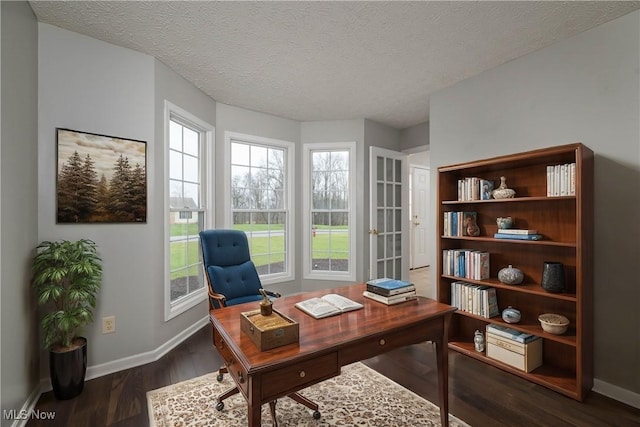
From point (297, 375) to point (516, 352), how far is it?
6.93 ft

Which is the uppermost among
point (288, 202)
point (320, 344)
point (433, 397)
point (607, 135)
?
point (607, 135)

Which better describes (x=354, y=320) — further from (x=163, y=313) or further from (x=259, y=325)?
(x=163, y=313)

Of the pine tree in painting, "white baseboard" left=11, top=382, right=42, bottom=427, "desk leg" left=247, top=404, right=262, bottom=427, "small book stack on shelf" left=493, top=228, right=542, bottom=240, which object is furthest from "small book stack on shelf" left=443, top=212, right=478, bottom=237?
"white baseboard" left=11, top=382, right=42, bottom=427

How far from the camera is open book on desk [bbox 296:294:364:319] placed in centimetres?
159

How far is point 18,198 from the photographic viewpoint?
73.0 inches

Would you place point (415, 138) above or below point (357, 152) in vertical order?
above

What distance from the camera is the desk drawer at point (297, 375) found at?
113 cm

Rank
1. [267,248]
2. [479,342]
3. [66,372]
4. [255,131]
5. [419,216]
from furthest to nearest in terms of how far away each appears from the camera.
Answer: [419,216] < [267,248] < [255,131] < [479,342] < [66,372]

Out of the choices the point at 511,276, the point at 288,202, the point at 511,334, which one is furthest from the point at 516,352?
the point at 288,202

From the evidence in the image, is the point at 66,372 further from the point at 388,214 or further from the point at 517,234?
the point at 388,214

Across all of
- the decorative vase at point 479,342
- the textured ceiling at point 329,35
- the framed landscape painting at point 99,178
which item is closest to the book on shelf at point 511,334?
the decorative vase at point 479,342

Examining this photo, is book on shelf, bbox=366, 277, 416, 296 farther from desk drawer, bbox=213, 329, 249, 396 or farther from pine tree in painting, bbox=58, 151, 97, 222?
pine tree in painting, bbox=58, 151, 97, 222

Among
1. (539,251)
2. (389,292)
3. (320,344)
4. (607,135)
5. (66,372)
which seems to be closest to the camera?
(320,344)

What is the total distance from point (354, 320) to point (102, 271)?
213 cm
